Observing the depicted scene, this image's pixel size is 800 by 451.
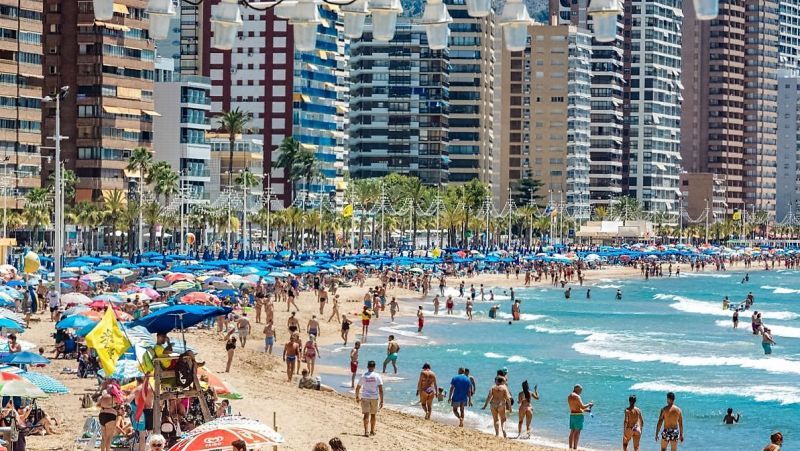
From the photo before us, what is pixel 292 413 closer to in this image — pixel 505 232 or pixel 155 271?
pixel 155 271

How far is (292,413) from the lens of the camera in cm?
2842

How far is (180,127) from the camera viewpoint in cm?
11869

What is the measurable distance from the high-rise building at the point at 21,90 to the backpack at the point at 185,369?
80.6 m

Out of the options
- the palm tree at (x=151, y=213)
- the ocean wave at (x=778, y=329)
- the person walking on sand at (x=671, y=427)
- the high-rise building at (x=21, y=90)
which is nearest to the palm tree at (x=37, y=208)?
the high-rise building at (x=21, y=90)

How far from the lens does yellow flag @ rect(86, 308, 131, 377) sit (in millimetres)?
20109

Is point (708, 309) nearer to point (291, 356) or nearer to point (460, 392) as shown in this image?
point (291, 356)

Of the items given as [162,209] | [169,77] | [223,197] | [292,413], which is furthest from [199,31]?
[292,413]

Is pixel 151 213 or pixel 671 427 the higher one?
pixel 151 213

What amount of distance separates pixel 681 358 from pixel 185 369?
34400mm

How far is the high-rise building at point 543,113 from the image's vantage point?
185 m

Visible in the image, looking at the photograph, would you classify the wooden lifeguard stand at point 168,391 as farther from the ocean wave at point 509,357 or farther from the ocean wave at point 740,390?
the ocean wave at point 509,357

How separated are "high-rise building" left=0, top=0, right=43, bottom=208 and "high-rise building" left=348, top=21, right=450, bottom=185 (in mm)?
69889

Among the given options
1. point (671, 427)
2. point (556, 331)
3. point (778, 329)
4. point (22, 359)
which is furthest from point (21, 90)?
point (671, 427)

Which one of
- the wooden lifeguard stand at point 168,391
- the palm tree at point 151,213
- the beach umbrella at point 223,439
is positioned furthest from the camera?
the palm tree at point 151,213
